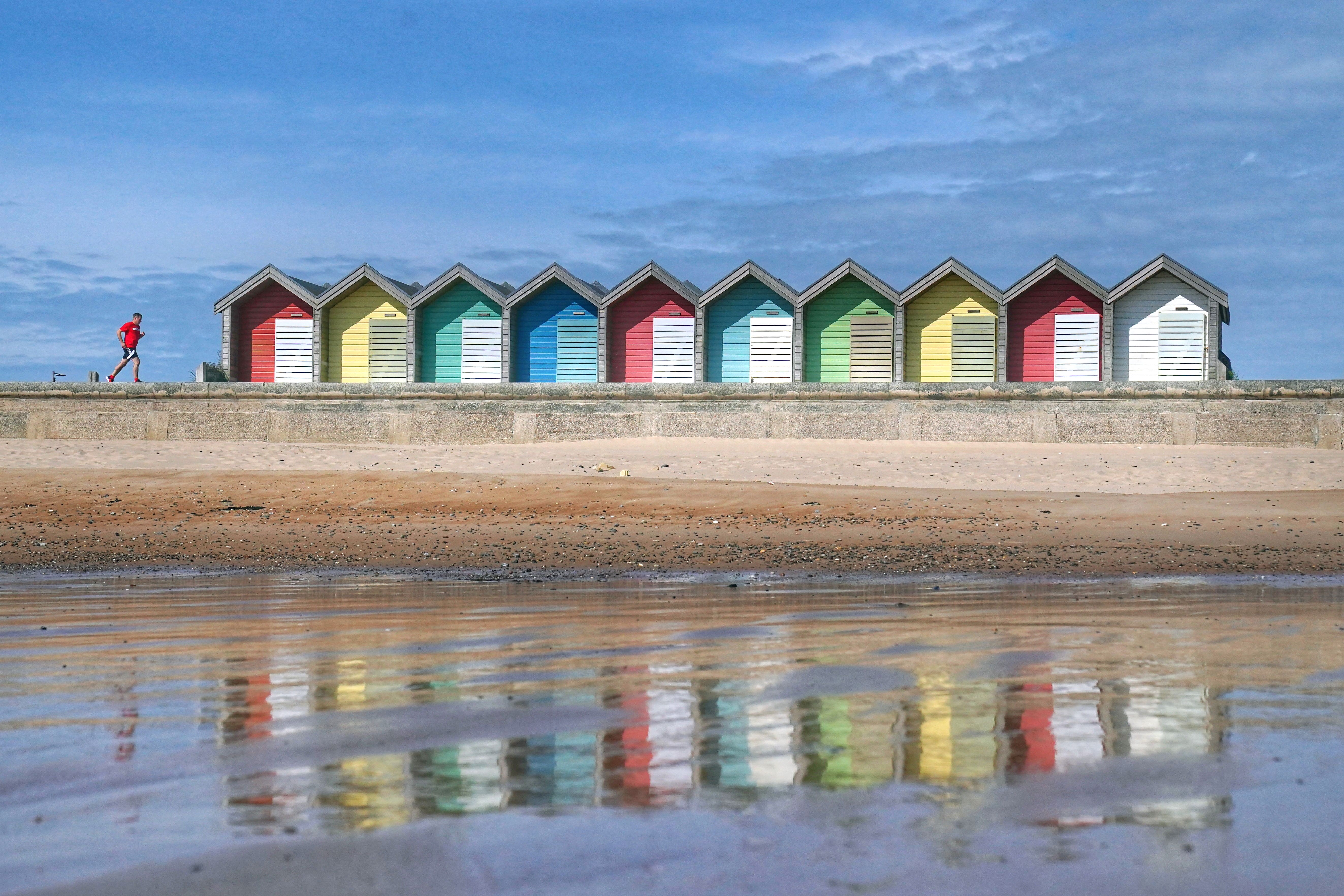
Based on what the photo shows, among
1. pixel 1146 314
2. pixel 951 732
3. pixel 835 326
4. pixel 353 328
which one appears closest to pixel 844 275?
pixel 835 326

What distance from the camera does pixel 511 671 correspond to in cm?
563

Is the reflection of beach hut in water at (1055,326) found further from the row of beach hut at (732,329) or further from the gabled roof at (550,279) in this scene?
the gabled roof at (550,279)

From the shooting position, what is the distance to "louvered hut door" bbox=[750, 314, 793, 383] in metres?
34.8

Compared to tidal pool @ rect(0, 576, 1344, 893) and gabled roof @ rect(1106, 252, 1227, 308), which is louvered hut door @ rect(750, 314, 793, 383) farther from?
tidal pool @ rect(0, 576, 1344, 893)

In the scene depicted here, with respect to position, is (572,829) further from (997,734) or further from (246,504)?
(246,504)

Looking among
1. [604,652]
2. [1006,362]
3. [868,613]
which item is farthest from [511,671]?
[1006,362]

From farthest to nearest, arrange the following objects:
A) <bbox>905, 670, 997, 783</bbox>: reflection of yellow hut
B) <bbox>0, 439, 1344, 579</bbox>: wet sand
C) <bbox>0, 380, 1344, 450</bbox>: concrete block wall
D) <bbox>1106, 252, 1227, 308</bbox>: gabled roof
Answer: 1. <bbox>1106, 252, 1227, 308</bbox>: gabled roof
2. <bbox>0, 380, 1344, 450</bbox>: concrete block wall
3. <bbox>0, 439, 1344, 579</bbox>: wet sand
4. <bbox>905, 670, 997, 783</bbox>: reflection of yellow hut

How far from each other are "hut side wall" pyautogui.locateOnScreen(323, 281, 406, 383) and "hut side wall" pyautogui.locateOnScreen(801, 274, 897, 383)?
12.1 m

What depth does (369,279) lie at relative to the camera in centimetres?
3688

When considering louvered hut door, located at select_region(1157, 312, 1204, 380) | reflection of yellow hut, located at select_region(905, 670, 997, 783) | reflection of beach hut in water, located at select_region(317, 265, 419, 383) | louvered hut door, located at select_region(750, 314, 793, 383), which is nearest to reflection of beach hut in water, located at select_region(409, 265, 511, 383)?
reflection of beach hut in water, located at select_region(317, 265, 419, 383)

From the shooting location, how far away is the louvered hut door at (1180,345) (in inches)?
1309

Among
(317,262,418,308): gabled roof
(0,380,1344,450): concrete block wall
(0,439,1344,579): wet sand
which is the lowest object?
(0,439,1344,579): wet sand

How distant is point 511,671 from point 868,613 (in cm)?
315

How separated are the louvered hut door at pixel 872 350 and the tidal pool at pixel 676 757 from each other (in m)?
27.3
